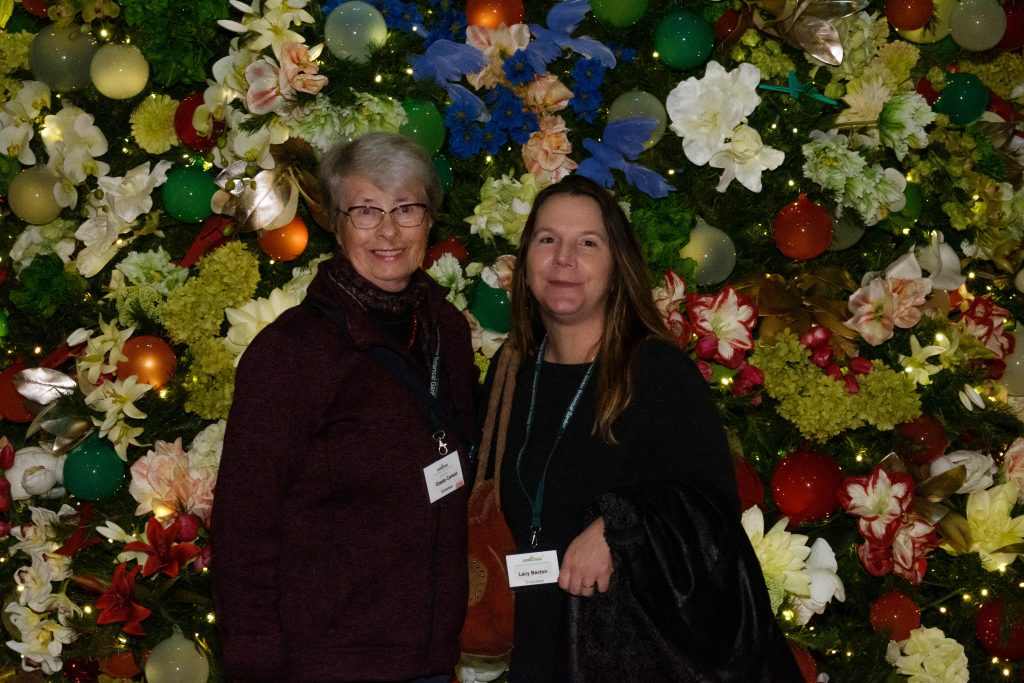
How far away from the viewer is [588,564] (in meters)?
1.80

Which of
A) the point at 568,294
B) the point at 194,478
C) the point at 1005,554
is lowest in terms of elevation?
the point at 1005,554

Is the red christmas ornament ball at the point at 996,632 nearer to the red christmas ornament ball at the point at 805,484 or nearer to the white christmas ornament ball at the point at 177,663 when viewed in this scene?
the red christmas ornament ball at the point at 805,484

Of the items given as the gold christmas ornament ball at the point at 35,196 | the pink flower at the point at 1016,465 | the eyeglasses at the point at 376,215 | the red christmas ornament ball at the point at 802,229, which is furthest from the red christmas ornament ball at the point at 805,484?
the gold christmas ornament ball at the point at 35,196

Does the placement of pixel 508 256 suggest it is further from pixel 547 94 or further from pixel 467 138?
pixel 547 94

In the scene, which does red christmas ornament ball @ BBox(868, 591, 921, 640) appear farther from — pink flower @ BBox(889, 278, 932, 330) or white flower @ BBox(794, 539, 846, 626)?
pink flower @ BBox(889, 278, 932, 330)

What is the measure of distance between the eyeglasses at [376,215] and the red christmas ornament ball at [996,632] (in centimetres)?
201

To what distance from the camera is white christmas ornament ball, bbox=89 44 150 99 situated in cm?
277

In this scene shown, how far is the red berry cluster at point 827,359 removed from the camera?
274 centimetres

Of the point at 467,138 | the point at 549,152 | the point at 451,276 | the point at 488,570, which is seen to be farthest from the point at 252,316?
the point at 488,570

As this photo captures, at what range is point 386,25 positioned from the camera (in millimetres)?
2703

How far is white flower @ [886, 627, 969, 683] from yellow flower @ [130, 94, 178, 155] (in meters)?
2.36

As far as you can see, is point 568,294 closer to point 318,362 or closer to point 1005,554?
point 318,362

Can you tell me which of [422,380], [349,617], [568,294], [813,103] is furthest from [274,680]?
[813,103]

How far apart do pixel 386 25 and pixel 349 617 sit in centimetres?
156
